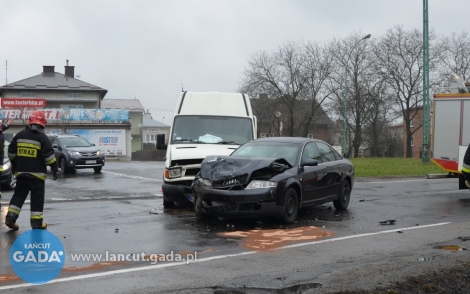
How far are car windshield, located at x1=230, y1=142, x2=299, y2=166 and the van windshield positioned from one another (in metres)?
1.62

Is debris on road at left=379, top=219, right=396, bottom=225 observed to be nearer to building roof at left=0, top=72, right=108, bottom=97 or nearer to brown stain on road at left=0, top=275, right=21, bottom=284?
brown stain on road at left=0, top=275, right=21, bottom=284

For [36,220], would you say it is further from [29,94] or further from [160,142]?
[29,94]

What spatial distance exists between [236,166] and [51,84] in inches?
2610

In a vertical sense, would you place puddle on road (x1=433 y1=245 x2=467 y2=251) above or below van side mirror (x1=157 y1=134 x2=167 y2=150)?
below

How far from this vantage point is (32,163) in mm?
8922

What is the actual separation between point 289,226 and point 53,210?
192 inches

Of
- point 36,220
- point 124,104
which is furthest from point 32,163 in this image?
point 124,104

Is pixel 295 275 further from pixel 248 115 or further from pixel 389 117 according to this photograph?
pixel 389 117

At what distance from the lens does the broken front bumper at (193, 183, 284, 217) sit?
388 inches

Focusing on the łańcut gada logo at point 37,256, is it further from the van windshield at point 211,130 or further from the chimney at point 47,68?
the chimney at point 47,68

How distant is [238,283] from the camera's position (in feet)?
20.3

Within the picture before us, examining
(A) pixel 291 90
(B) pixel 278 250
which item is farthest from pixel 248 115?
(A) pixel 291 90

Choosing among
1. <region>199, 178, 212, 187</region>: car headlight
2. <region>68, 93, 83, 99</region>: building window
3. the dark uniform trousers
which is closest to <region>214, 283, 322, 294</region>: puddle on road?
the dark uniform trousers

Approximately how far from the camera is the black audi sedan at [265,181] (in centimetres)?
991
